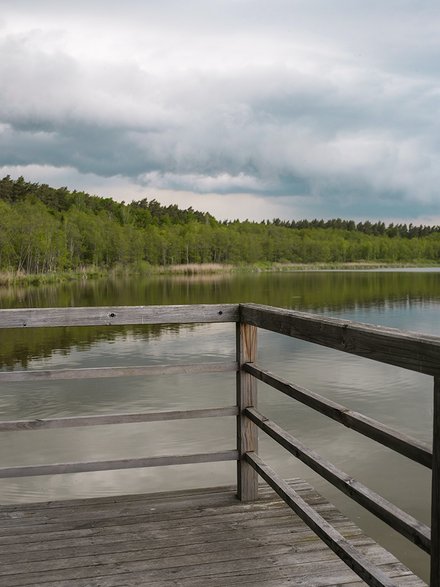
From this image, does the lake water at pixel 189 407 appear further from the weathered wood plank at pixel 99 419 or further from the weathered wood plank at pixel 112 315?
the weathered wood plank at pixel 112 315

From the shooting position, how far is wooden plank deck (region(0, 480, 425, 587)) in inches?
115

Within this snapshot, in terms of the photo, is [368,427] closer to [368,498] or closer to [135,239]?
[368,498]

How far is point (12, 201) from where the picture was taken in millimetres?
98938

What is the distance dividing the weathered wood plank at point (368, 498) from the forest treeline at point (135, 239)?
55.7 meters

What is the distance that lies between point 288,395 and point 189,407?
794cm

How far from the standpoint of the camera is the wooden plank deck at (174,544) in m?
2.93

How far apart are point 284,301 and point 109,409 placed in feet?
73.5

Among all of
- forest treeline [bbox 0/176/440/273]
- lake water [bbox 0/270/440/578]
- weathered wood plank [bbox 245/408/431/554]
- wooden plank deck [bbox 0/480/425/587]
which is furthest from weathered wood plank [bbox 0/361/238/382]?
forest treeline [bbox 0/176/440/273]

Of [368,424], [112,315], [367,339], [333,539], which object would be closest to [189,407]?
[112,315]

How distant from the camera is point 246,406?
396 cm

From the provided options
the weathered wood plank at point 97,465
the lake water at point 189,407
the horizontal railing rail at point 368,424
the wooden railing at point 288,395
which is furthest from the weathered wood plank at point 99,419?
the lake water at point 189,407

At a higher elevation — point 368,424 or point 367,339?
point 367,339

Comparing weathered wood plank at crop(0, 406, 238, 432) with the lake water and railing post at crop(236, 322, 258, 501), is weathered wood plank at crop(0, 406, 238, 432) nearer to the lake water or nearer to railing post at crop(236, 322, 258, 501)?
railing post at crop(236, 322, 258, 501)

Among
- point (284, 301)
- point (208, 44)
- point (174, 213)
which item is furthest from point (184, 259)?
point (284, 301)
